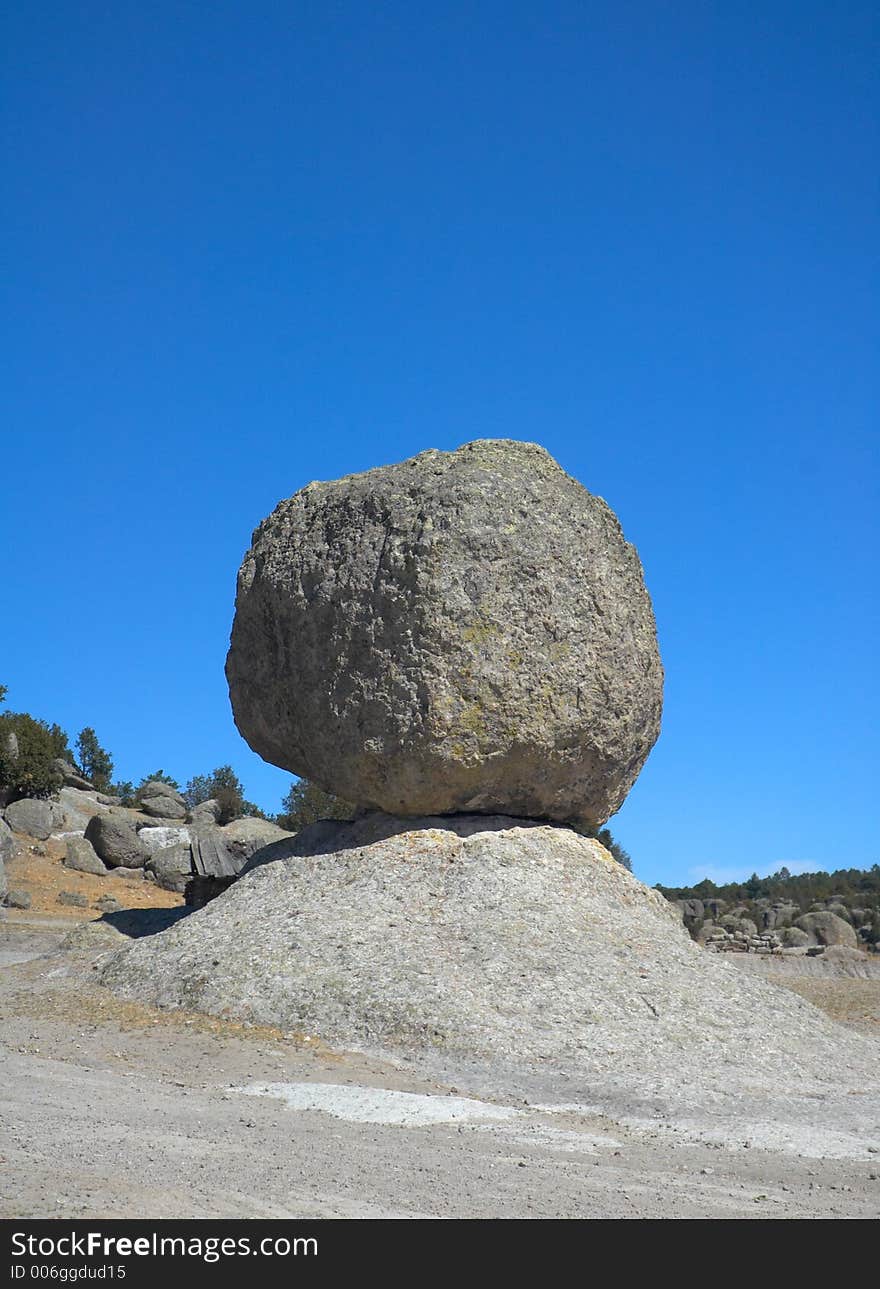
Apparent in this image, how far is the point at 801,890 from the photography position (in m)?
54.9

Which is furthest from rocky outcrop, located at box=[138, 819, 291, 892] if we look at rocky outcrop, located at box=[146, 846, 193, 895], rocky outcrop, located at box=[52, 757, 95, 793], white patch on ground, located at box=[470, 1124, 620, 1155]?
white patch on ground, located at box=[470, 1124, 620, 1155]

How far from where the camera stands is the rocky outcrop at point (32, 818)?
29844 millimetres

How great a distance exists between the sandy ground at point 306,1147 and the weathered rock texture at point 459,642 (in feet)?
12.1

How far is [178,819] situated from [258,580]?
22348 mm

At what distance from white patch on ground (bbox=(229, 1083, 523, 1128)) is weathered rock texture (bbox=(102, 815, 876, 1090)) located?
1106 millimetres

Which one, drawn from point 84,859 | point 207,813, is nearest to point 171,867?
point 84,859

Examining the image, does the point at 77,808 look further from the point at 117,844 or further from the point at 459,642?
the point at 459,642

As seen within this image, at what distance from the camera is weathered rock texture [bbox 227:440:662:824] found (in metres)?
12.8

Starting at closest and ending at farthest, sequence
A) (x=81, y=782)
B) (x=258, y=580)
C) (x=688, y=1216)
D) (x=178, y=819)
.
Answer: (x=688, y=1216) → (x=258, y=580) → (x=178, y=819) → (x=81, y=782)

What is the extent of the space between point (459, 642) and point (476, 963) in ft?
11.1
